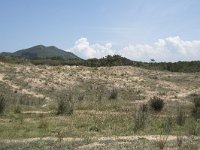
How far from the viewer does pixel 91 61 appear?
198ft

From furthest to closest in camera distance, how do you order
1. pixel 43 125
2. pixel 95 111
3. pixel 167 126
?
pixel 95 111
pixel 167 126
pixel 43 125

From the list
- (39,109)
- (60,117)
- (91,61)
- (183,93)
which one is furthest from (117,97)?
(91,61)

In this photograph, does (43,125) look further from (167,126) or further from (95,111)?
(95,111)

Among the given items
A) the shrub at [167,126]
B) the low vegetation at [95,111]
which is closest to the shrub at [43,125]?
the low vegetation at [95,111]

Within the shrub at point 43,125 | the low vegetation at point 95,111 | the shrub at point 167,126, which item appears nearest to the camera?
the low vegetation at point 95,111

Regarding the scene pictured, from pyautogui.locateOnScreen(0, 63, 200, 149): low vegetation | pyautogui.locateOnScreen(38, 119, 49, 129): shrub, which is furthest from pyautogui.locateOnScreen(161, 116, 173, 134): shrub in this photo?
pyautogui.locateOnScreen(38, 119, 49, 129): shrub

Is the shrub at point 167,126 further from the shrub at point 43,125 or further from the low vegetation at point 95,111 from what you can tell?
the shrub at point 43,125

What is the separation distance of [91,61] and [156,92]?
25.7 meters

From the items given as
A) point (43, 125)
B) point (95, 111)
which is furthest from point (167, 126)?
point (95, 111)

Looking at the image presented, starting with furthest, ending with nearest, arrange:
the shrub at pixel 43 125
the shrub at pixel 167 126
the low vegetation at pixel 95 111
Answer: the shrub at pixel 43 125 < the shrub at pixel 167 126 < the low vegetation at pixel 95 111

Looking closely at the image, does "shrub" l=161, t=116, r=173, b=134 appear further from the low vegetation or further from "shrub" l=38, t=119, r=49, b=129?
"shrub" l=38, t=119, r=49, b=129

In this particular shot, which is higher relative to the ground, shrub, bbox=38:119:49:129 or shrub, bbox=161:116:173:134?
shrub, bbox=38:119:49:129

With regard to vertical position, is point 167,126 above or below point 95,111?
below

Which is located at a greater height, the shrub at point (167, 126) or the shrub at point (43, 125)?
the shrub at point (43, 125)
